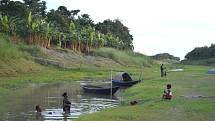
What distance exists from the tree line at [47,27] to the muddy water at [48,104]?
38.9m

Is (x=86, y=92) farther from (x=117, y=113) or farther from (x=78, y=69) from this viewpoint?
(x=78, y=69)

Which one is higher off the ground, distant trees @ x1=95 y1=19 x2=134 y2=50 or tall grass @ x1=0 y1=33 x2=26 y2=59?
distant trees @ x1=95 y1=19 x2=134 y2=50

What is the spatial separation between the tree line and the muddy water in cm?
3887

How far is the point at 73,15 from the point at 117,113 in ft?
375

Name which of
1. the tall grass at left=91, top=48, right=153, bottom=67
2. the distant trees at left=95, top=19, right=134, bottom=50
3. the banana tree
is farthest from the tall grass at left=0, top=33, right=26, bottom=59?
the distant trees at left=95, top=19, right=134, bottom=50

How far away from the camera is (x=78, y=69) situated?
282 ft

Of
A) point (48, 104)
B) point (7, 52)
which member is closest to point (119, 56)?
point (7, 52)

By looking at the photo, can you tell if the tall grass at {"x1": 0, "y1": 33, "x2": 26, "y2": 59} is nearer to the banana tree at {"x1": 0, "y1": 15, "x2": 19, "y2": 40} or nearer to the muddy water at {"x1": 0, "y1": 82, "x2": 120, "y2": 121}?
the banana tree at {"x1": 0, "y1": 15, "x2": 19, "y2": 40}

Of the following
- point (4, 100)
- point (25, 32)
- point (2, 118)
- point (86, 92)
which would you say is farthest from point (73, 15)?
point (2, 118)

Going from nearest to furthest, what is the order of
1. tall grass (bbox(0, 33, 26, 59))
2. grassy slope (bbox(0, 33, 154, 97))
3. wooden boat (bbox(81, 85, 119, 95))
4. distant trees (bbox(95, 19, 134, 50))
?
wooden boat (bbox(81, 85, 119, 95)), grassy slope (bbox(0, 33, 154, 97)), tall grass (bbox(0, 33, 26, 59)), distant trees (bbox(95, 19, 134, 50))

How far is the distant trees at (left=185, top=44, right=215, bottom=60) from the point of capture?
155 m

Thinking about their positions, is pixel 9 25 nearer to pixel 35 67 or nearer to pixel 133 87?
pixel 35 67

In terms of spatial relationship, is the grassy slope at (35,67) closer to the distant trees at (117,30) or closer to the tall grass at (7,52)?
the tall grass at (7,52)

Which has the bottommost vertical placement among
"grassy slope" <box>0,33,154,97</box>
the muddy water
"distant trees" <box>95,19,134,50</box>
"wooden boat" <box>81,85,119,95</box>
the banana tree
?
the muddy water
